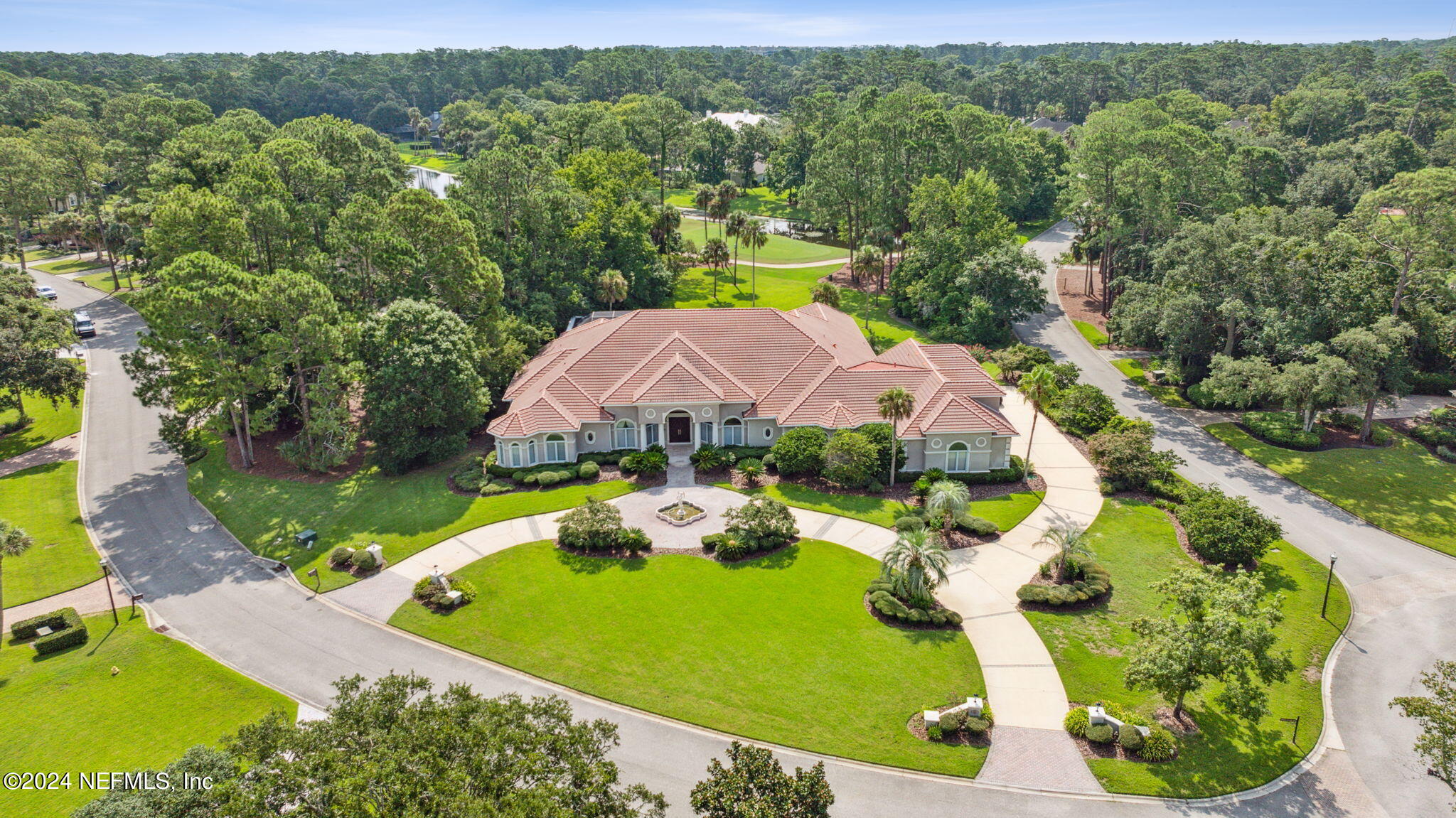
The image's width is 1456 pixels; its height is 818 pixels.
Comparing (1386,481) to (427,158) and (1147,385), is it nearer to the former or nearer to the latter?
(1147,385)

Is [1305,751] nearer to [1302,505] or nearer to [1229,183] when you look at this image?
[1302,505]

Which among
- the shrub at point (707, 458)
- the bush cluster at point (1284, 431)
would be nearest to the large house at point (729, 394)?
the shrub at point (707, 458)

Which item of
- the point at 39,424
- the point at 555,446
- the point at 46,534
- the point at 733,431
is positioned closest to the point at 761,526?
the point at 733,431

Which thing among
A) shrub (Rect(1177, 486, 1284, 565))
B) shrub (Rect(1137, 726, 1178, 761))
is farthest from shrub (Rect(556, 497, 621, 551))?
shrub (Rect(1177, 486, 1284, 565))

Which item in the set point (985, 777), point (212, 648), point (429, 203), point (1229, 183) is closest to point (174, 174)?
point (429, 203)

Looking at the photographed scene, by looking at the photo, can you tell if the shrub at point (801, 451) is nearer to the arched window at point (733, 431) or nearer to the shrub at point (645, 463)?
the arched window at point (733, 431)
